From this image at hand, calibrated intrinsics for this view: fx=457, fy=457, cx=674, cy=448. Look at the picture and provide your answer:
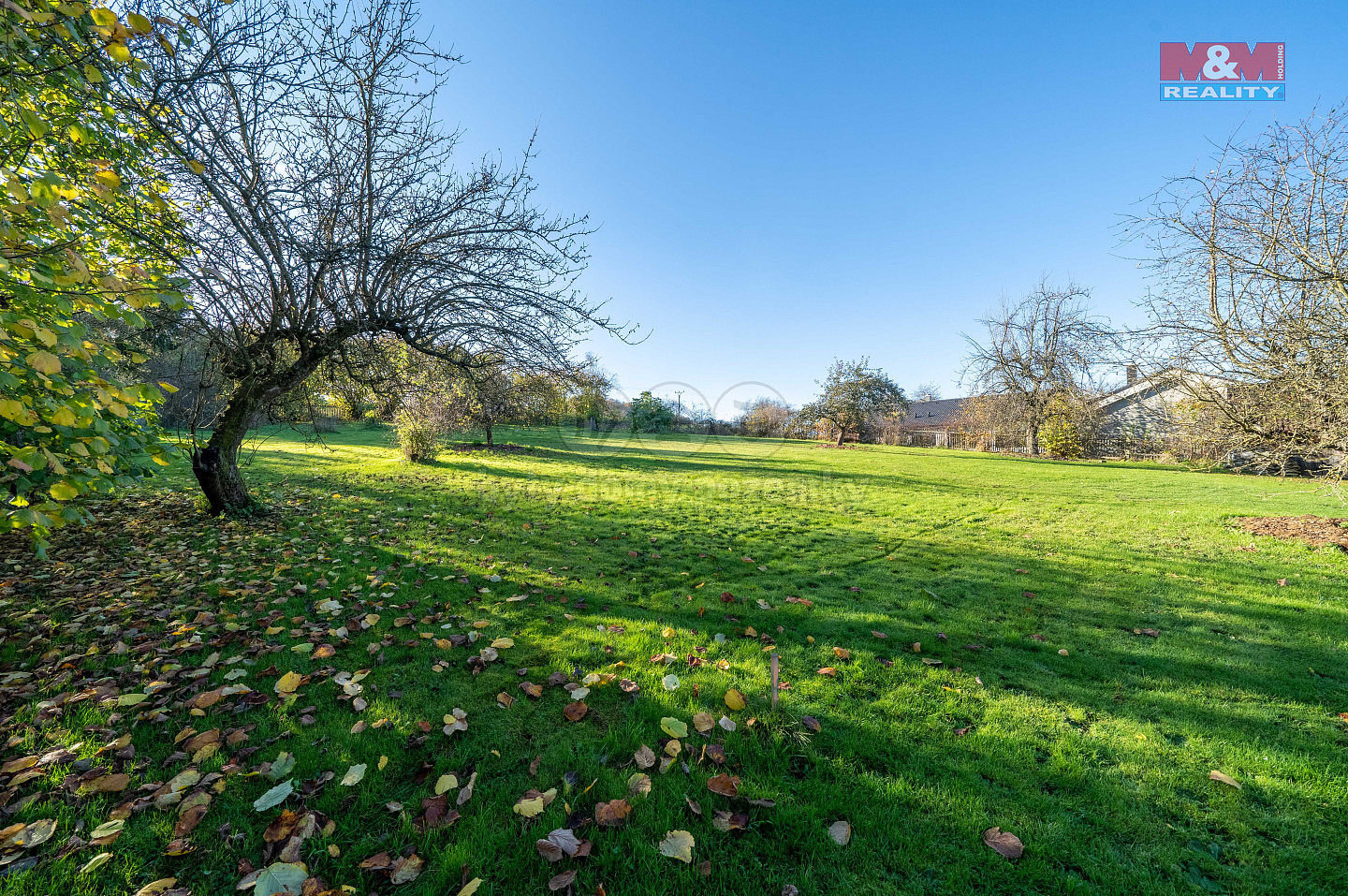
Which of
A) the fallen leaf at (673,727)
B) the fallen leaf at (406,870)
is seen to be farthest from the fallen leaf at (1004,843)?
the fallen leaf at (406,870)

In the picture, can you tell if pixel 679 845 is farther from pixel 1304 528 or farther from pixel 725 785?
→ pixel 1304 528

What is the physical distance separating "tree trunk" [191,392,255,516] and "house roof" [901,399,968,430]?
47676mm

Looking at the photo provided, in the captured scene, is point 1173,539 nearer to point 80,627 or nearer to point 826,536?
point 826,536

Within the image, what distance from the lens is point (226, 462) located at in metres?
6.64

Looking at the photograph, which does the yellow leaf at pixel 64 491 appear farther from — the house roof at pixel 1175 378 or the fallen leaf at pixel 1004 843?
the house roof at pixel 1175 378

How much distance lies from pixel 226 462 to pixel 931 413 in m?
55.8

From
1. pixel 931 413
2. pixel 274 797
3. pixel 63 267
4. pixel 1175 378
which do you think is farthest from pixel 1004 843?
pixel 931 413

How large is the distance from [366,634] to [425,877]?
2193 millimetres

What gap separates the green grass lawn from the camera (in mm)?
1787

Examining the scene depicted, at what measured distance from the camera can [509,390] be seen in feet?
24.6

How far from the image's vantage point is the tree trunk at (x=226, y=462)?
649 cm

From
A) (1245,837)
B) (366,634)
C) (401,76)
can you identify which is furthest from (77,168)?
(1245,837)

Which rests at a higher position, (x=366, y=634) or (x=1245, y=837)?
(x=366, y=634)

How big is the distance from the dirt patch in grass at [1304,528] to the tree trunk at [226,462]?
1540 centimetres
